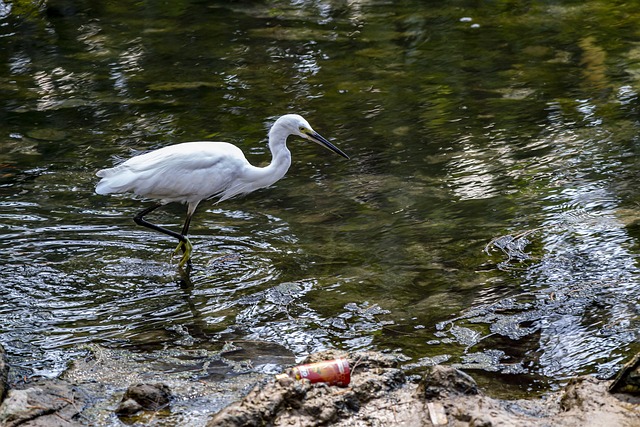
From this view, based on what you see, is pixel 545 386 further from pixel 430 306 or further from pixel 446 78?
pixel 446 78

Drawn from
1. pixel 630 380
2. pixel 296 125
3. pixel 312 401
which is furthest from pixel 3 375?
pixel 296 125

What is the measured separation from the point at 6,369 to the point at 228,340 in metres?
1.24

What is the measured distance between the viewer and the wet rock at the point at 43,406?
412cm

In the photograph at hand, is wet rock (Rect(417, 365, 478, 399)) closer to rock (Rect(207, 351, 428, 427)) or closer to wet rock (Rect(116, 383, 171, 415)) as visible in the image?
rock (Rect(207, 351, 428, 427))

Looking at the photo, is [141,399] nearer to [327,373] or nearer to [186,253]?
[327,373]

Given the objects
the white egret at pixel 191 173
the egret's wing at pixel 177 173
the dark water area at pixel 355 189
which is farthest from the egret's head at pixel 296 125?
the dark water area at pixel 355 189

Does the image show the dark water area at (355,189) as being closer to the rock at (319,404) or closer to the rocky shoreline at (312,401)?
the rocky shoreline at (312,401)

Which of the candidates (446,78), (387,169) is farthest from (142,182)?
(446,78)

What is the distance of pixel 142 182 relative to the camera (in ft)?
21.7

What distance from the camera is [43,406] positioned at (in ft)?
13.9

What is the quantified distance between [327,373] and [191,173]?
9.49ft

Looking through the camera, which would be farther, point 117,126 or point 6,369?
point 117,126

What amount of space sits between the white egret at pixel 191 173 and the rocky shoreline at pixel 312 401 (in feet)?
6.81

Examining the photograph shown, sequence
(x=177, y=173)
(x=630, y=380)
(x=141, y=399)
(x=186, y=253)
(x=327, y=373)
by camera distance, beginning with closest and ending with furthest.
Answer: (x=630, y=380) < (x=327, y=373) < (x=141, y=399) < (x=186, y=253) < (x=177, y=173)
